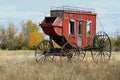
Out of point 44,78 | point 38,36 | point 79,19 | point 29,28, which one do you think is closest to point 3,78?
point 44,78

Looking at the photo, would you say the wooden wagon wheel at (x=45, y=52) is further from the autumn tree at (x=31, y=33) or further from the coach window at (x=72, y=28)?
the autumn tree at (x=31, y=33)

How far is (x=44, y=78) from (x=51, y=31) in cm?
954

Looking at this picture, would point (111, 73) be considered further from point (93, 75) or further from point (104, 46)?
point (104, 46)

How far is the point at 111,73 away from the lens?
1571 cm

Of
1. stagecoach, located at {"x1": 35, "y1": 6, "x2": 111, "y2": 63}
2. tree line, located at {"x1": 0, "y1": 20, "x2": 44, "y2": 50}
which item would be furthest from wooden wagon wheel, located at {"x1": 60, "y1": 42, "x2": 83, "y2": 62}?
tree line, located at {"x1": 0, "y1": 20, "x2": 44, "y2": 50}

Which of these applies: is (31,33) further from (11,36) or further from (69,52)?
(69,52)

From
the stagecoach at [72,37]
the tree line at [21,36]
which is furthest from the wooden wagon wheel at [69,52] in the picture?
the tree line at [21,36]

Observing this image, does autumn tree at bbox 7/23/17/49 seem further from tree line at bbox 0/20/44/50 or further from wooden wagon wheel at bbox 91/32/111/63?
wooden wagon wheel at bbox 91/32/111/63

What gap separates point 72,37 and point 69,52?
1409 mm

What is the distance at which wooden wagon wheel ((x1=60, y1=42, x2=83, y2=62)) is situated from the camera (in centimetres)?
2441

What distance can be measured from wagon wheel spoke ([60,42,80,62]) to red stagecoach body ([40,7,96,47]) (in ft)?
1.07

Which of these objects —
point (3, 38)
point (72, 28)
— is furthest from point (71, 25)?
point (3, 38)

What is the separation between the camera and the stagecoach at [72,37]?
24641 millimetres

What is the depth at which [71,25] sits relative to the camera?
25938 mm
